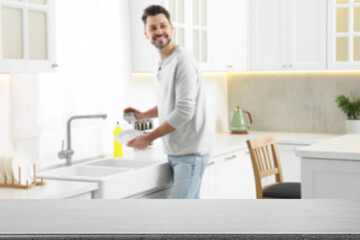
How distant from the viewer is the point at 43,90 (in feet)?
10.4

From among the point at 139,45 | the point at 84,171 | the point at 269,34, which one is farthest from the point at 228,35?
the point at 84,171

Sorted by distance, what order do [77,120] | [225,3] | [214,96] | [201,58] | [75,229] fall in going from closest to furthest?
1. [75,229]
2. [77,120]
3. [201,58]
4. [225,3]
5. [214,96]

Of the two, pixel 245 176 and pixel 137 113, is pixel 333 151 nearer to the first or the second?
pixel 137 113

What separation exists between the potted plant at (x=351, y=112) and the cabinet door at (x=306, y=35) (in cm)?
35

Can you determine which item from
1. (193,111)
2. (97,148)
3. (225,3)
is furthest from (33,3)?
(225,3)

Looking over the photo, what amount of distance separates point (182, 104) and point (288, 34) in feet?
7.18

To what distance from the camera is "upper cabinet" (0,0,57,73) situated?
2352 mm

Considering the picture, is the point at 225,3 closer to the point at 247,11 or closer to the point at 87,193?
the point at 247,11

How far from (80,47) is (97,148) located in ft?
2.19

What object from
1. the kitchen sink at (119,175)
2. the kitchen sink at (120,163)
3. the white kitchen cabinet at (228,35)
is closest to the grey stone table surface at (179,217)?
the kitchen sink at (119,175)

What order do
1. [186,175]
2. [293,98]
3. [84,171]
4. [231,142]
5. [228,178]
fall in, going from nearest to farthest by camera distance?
[186,175]
[84,171]
[228,178]
[231,142]
[293,98]

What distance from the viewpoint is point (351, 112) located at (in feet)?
15.5

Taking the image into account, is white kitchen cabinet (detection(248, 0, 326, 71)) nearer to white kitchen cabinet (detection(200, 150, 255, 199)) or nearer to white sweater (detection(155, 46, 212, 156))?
white kitchen cabinet (detection(200, 150, 255, 199))

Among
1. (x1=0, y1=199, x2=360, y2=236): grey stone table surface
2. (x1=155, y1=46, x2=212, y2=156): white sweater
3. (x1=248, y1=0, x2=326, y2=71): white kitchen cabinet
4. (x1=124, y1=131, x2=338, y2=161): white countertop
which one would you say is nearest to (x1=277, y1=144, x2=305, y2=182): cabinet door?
(x1=124, y1=131, x2=338, y2=161): white countertop
